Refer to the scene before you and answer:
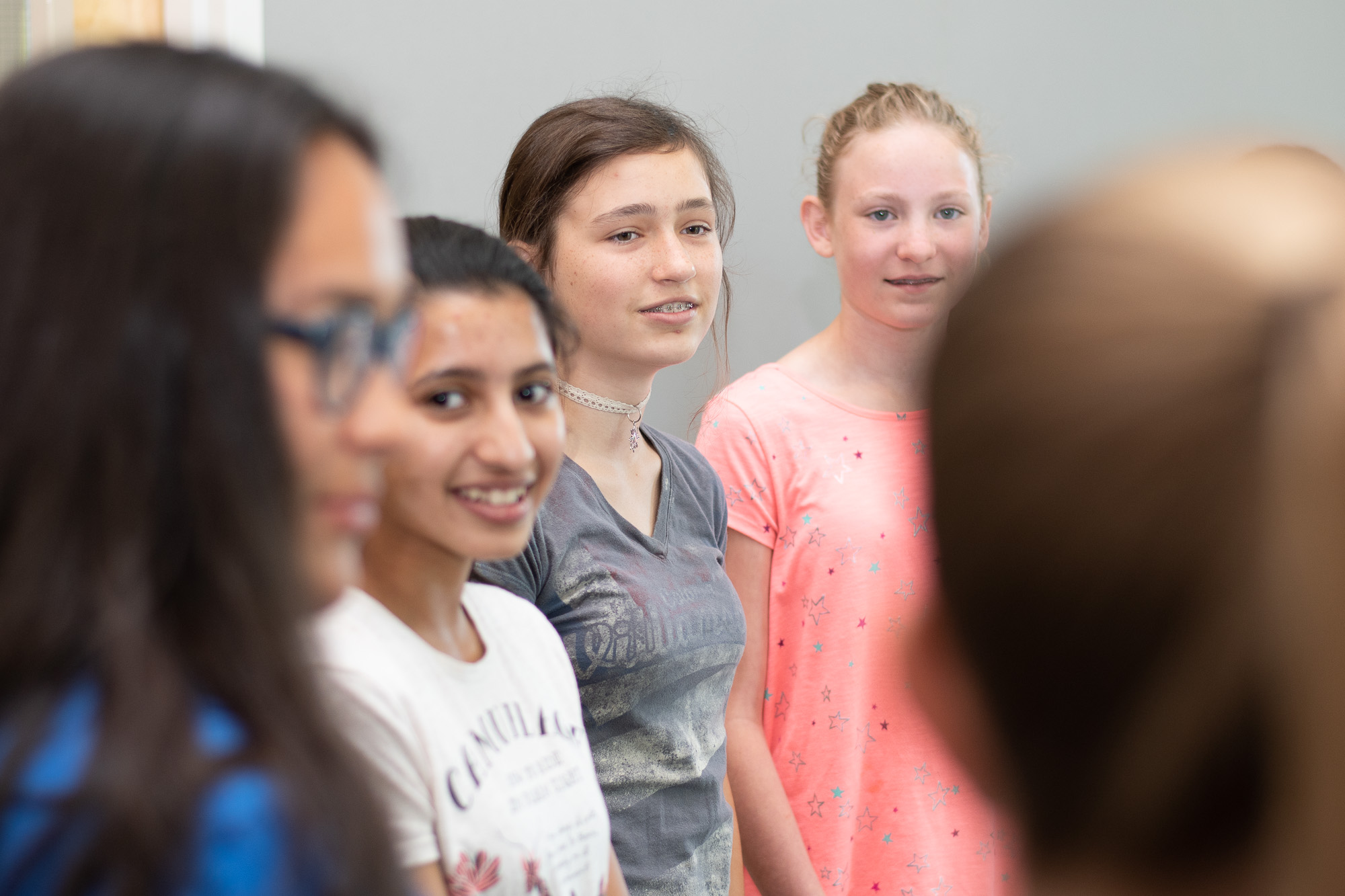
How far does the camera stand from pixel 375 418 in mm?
570

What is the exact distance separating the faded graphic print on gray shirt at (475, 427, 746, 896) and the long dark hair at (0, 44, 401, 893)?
0.67 m

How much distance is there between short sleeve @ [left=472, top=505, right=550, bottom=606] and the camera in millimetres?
1188

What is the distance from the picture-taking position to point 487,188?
1.90m

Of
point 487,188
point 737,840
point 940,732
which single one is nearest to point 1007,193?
point 487,188

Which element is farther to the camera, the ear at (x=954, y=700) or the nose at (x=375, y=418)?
the nose at (x=375, y=418)

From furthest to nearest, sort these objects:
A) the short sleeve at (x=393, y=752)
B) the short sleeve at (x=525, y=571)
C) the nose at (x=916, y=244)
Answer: the nose at (x=916, y=244) < the short sleeve at (x=525, y=571) < the short sleeve at (x=393, y=752)

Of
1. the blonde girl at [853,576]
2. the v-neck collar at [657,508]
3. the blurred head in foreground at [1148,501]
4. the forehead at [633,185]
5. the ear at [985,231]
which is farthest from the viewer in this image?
the ear at [985,231]

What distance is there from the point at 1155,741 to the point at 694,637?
0.91 meters

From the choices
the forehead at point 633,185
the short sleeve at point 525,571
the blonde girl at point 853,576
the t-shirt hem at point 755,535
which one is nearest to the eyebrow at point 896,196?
the blonde girl at point 853,576

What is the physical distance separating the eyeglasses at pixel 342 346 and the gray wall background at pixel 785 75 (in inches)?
43.2

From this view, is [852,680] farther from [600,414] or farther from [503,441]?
[503,441]

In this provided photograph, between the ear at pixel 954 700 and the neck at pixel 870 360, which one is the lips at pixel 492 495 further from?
the neck at pixel 870 360

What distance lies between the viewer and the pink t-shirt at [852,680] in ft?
5.28

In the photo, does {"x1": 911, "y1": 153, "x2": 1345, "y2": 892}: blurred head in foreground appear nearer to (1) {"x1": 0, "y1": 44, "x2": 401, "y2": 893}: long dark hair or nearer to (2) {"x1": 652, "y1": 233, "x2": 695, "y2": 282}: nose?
(1) {"x1": 0, "y1": 44, "x2": 401, "y2": 893}: long dark hair
